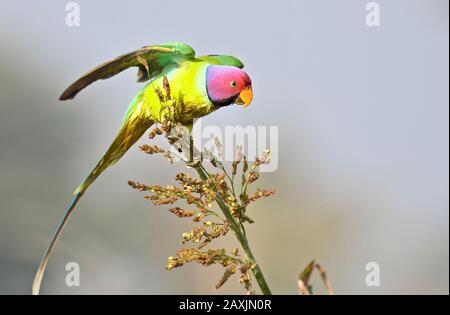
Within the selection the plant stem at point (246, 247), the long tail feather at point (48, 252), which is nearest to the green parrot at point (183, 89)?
the long tail feather at point (48, 252)

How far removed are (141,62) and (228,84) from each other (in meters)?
0.58

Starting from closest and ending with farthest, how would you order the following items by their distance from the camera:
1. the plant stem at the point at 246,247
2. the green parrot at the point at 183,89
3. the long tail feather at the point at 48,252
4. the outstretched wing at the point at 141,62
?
1. the plant stem at the point at 246,247
2. the long tail feather at the point at 48,252
3. the outstretched wing at the point at 141,62
4. the green parrot at the point at 183,89

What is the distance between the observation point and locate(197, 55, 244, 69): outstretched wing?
8.89ft

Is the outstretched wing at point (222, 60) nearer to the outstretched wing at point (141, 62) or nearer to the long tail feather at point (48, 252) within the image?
the outstretched wing at point (141, 62)

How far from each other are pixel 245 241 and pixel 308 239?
4825 mm

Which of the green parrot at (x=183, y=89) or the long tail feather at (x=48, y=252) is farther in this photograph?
the green parrot at (x=183, y=89)

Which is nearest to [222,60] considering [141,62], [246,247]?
[141,62]

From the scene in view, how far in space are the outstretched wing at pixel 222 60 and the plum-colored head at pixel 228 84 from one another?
73mm

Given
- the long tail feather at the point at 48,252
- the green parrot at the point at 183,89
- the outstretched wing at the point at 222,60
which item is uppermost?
the outstretched wing at the point at 222,60

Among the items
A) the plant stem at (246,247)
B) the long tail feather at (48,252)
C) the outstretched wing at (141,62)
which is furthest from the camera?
the outstretched wing at (141,62)

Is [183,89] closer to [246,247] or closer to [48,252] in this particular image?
[48,252]

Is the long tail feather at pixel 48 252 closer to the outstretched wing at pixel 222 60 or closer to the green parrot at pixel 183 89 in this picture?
the green parrot at pixel 183 89

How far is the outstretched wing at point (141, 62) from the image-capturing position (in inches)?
82.5

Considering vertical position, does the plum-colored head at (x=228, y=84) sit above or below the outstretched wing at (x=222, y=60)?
below
